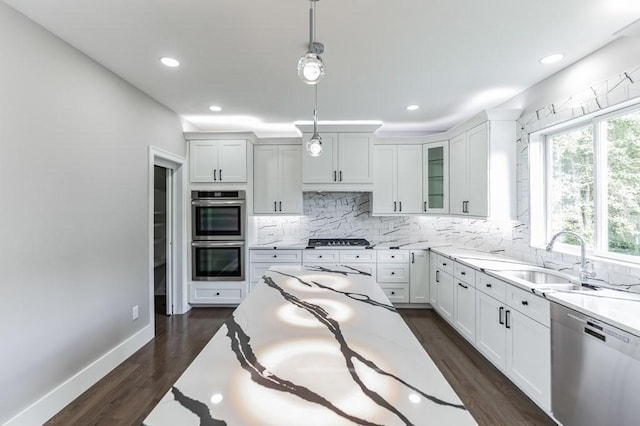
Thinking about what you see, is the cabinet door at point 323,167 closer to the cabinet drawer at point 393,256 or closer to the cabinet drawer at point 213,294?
the cabinet drawer at point 393,256

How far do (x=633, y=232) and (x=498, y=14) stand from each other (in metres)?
1.77

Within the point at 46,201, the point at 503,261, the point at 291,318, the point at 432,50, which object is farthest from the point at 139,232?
the point at 503,261

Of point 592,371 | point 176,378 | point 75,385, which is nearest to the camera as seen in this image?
point 592,371

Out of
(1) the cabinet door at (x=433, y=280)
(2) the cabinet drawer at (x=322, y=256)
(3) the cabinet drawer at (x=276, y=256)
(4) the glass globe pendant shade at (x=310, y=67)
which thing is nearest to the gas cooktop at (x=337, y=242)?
(2) the cabinet drawer at (x=322, y=256)

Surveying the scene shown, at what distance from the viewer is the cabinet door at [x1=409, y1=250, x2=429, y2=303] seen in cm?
402

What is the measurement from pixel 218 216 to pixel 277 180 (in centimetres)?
97

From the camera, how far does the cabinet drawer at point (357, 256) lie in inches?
158

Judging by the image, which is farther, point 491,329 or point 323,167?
point 323,167

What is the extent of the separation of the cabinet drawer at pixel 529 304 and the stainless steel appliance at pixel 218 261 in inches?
123

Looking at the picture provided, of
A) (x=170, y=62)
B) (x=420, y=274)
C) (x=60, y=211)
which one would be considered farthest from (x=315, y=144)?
(x=420, y=274)

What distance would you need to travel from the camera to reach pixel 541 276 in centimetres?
260

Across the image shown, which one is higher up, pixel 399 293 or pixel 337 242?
pixel 337 242

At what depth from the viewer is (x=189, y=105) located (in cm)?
343

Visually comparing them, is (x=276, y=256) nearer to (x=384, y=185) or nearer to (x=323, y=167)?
(x=323, y=167)
